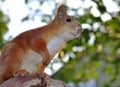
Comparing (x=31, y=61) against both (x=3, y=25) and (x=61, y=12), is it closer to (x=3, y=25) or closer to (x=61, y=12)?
(x=61, y=12)

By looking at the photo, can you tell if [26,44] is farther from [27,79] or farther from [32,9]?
[32,9]

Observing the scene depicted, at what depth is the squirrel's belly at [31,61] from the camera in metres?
1.43

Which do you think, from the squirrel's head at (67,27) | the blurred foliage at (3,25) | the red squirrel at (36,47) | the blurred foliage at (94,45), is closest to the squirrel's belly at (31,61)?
the red squirrel at (36,47)

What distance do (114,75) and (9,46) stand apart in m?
1.99

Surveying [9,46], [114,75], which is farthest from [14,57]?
[114,75]

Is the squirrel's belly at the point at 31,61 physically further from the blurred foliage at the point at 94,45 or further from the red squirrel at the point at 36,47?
the blurred foliage at the point at 94,45

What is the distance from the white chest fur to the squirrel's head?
0.02 m

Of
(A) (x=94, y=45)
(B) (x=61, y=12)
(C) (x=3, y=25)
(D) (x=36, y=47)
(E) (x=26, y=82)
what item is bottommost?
(E) (x=26, y=82)

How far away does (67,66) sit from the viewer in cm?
322

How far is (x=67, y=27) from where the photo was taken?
4.89 feet

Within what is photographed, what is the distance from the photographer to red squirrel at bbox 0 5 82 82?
1432 millimetres

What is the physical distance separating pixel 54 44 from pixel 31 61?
0.33 feet

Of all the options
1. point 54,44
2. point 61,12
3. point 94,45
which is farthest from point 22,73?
point 94,45

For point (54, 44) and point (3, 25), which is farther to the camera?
point (3, 25)
